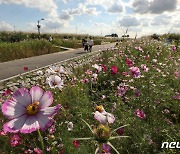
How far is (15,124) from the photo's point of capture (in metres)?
0.77

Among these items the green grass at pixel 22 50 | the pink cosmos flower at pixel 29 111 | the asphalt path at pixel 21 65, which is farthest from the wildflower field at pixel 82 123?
the green grass at pixel 22 50

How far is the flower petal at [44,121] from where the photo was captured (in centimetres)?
73

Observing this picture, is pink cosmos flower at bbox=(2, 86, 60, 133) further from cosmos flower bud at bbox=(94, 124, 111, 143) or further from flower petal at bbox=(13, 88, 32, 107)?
cosmos flower bud at bbox=(94, 124, 111, 143)

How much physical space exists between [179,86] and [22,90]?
4.00 metres

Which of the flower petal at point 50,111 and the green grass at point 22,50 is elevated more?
the flower petal at point 50,111

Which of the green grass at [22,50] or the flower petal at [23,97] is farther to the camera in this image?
the green grass at [22,50]

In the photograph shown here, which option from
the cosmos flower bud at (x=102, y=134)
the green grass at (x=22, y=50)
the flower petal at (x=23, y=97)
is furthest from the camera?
the green grass at (x=22, y=50)

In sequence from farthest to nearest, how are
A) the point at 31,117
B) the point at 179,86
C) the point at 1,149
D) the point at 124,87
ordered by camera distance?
the point at 179,86, the point at 124,87, the point at 1,149, the point at 31,117

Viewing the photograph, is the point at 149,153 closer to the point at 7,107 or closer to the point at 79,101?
the point at 79,101

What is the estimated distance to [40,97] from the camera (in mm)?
852

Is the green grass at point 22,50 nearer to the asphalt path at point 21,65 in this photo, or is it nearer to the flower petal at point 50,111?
the asphalt path at point 21,65

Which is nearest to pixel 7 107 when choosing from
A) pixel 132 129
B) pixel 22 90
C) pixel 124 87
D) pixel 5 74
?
pixel 22 90

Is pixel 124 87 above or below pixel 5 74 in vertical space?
above

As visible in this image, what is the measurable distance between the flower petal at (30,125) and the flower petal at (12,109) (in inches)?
1.8
